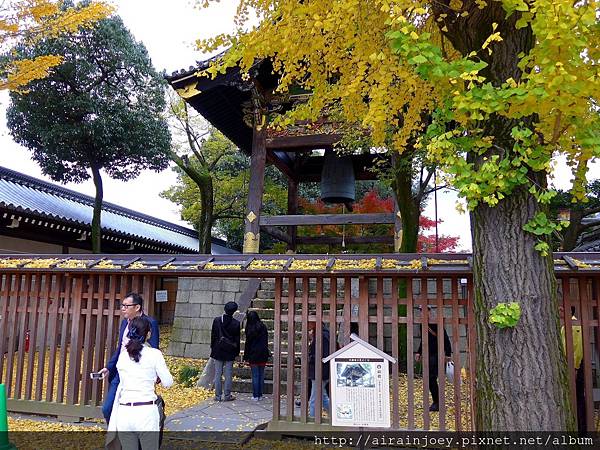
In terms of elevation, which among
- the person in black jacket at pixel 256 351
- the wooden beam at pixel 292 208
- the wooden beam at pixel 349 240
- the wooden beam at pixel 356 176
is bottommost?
the person in black jacket at pixel 256 351

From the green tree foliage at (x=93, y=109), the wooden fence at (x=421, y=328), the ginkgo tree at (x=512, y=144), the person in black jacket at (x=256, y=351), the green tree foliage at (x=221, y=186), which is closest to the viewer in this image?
the ginkgo tree at (x=512, y=144)

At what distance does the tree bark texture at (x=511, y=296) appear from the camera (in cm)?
339

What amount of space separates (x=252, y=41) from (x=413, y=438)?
465cm

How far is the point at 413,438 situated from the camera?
5.09 meters

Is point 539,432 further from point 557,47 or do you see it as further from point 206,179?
point 206,179

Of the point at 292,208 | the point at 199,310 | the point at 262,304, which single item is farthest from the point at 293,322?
the point at 292,208

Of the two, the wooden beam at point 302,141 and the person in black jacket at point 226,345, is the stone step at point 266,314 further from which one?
the wooden beam at point 302,141

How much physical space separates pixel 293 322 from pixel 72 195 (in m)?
12.7

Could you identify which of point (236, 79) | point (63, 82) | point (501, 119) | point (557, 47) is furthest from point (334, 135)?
point (63, 82)

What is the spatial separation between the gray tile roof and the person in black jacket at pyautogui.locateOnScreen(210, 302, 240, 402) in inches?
217

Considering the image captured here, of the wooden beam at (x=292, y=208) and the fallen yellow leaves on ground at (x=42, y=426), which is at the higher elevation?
the wooden beam at (x=292, y=208)

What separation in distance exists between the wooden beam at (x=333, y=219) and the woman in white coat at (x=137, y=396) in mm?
6428

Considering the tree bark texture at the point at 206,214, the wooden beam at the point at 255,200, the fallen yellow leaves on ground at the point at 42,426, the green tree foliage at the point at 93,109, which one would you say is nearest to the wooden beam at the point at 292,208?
the wooden beam at the point at 255,200

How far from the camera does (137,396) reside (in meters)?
3.44
